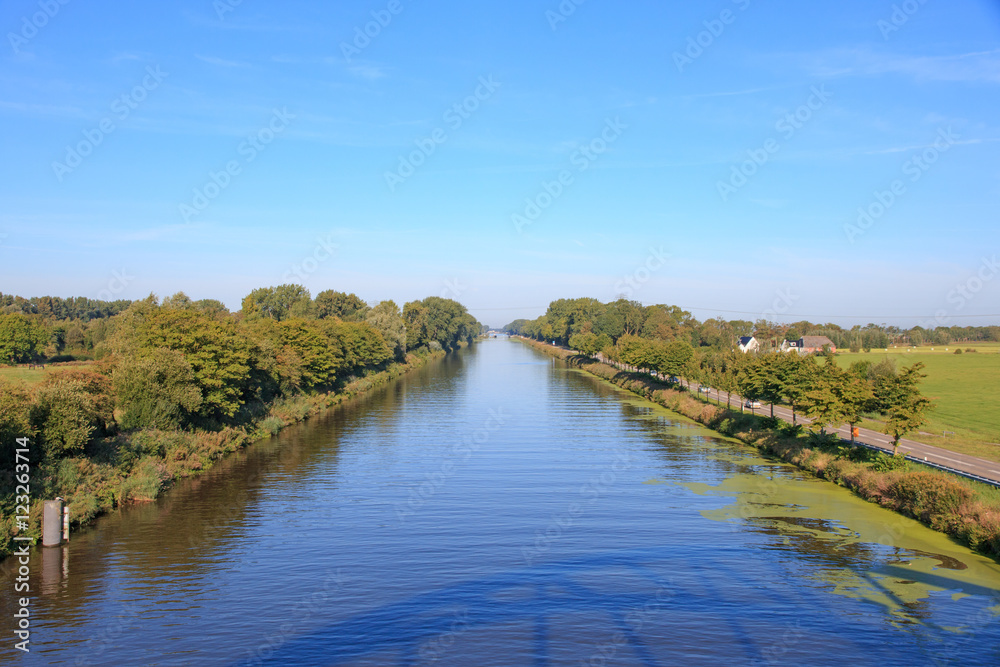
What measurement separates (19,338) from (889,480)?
95.4 m

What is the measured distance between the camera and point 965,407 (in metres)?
57.4

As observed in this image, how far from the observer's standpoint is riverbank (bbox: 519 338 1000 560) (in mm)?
22000

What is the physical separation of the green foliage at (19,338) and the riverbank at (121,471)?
56999mm

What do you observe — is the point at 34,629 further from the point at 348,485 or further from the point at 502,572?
the point at 348,485

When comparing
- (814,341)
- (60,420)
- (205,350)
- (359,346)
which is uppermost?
(814,341)

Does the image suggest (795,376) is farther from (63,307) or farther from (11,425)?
(63,307)

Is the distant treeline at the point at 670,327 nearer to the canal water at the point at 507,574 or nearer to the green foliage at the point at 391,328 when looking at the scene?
the green foliage at the point at 391,328

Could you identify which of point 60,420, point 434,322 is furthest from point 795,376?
point 434,322

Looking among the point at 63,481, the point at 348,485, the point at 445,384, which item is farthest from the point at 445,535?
the point at 445,384

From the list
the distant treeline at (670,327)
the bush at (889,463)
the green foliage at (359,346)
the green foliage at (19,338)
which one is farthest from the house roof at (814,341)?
the green foliage at (19,338)

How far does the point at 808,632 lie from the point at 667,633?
3467mm

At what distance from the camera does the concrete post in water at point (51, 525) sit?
20531 mm

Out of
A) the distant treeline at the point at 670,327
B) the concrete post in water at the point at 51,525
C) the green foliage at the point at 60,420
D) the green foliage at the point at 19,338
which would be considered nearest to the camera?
the concrete post in water at the point at 51,525

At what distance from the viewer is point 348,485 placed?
30766mm
